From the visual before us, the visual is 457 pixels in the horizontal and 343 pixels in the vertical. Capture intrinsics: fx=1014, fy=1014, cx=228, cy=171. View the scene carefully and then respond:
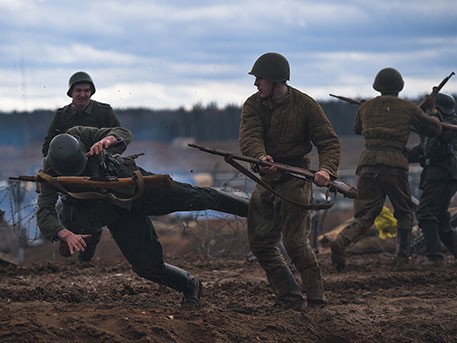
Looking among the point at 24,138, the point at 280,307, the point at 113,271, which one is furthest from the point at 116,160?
the point at 24,138

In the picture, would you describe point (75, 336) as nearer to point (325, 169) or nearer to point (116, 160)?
point (116, 160)

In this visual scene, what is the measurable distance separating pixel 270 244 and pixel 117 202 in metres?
1.52

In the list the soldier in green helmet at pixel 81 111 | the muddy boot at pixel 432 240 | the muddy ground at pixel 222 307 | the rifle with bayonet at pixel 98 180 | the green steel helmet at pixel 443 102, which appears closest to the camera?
the muddy ground at pixel 222 307

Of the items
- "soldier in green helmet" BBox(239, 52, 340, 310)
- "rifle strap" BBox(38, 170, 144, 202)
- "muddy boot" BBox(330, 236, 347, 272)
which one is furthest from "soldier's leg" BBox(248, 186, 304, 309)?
"muddy boot" BBox(330, 236, 347, 272)

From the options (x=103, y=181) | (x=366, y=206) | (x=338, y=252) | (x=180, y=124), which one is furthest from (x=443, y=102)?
(x=180, y=124)

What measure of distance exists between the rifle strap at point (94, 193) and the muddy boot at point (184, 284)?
100 centimetres

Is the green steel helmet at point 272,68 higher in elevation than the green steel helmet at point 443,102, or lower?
higher

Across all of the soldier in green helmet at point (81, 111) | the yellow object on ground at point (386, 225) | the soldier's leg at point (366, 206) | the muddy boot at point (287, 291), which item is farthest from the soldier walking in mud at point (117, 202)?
the yellow object on ground at point (386, 225)

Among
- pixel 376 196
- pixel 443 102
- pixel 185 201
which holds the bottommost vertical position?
pixel 376 196

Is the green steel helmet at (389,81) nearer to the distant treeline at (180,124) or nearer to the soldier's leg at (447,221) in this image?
the soldier's leg at (447,221)

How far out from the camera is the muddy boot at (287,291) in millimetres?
8734

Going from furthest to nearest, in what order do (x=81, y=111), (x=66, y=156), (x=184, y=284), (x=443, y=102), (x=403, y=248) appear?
1. (x=443, y=102)
2. (x=403, y=248)
3. (x=81, y=111)
4. (x=184, y=284)
5. (x=66, y=156)

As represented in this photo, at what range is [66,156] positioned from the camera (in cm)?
768

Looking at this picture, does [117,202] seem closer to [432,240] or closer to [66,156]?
[66,156]
